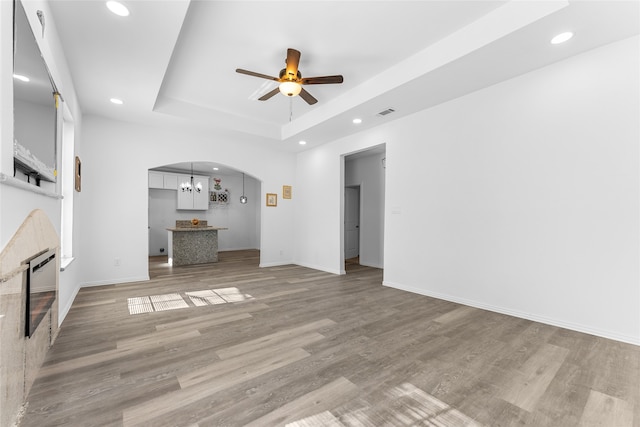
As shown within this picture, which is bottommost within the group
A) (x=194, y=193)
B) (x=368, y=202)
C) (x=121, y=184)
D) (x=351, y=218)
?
(x=351, y=218)

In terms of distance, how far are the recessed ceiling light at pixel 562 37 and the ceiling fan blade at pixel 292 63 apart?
2519 millimetres

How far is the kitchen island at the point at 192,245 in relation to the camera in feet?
23.5

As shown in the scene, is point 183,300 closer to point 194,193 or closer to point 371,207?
point 371,207

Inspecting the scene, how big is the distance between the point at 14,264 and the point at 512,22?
4075 millimetres

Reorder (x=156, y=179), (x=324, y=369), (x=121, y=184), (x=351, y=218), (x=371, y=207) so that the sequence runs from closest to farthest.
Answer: (x=324, y=369) → (x=121, y=184) → (x=371, y=207) → (x=351, y=218) → (x=156, y=179)

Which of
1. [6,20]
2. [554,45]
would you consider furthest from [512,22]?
[6,20]

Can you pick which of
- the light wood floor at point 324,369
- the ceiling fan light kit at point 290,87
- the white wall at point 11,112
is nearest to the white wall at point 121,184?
the light wood floor at point 324,369

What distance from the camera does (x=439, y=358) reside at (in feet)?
7.76

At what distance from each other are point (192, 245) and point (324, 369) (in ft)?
20.2

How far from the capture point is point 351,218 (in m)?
8.22

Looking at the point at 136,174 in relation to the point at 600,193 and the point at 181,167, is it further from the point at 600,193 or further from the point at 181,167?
the point at 600,193

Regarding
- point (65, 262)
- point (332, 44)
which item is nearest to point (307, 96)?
point (332, 44)

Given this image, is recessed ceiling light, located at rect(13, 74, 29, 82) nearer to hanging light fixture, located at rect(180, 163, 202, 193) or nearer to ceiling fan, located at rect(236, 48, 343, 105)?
ceiling fan, located at rect(236, 48, 343, 105)

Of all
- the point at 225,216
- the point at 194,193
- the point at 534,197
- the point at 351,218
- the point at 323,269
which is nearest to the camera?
the point at 534,197
